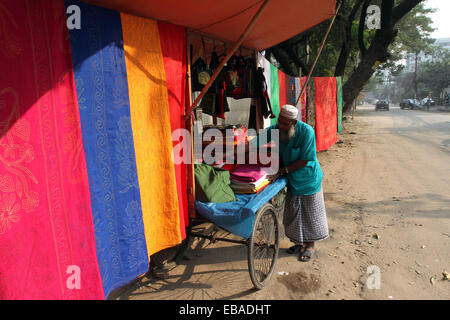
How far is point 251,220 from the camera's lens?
2441mm

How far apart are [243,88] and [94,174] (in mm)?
3187

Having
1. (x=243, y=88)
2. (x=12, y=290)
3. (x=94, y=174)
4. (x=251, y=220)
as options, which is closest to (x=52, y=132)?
(x=94, y=174)

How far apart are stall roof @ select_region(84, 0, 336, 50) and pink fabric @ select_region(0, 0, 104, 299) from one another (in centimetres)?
55

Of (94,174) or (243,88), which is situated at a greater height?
(243,88)

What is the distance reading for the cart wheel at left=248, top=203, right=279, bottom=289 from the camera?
2910mm

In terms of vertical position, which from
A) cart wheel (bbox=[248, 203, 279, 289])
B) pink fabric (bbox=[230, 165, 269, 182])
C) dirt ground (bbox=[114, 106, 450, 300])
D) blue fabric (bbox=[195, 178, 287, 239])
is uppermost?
pink fabric (bbox=[230, 165, 269, 182])

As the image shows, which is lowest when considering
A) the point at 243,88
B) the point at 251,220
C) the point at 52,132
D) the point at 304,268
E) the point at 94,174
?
the point at 304,268

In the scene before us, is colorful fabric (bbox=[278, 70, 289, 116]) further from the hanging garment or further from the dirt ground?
the dirt ground

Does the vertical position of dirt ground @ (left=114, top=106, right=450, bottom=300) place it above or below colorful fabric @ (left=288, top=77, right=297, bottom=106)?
below

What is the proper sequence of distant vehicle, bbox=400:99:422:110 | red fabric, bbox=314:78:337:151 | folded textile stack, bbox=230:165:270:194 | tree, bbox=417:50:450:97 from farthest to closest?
tree, bbox=417:50:450:97 → distant vehicle, bbox=400:99:422:110 → red fabric, bbox=314:78:337:151 → folded textile stack, bbox=230:165:270:194

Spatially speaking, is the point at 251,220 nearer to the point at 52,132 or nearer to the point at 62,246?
the point at 62,246

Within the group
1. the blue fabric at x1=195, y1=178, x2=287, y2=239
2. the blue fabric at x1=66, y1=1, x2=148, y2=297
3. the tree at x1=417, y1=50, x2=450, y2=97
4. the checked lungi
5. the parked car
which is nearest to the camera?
the blue fabric at x1=66, y1=1, x2=148, y2=297

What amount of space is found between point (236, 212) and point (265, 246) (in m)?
0.81

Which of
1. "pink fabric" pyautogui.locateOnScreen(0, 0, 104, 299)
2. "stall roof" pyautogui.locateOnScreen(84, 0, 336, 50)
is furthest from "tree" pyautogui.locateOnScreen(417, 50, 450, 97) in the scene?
"pink fabric" pyautogui.locateOnScreen(0, 0, 104, 299)
